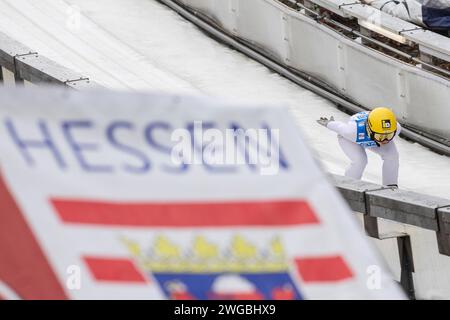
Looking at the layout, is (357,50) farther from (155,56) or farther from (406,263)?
→ (406,263)

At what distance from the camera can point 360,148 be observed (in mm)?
11875

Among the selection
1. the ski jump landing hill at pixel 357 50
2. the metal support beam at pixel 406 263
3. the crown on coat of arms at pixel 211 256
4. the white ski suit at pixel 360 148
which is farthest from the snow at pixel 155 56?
the crown on coat of arms at pixel 211 256

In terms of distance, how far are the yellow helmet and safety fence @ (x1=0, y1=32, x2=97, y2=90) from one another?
245 centimetres

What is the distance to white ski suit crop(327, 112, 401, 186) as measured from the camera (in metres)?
11.7

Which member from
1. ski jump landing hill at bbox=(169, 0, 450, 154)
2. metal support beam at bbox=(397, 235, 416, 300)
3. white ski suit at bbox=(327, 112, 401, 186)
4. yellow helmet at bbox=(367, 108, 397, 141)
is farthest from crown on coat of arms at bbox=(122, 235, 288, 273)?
ski jump landing hill at bbox=(169, 0, 450, 154)

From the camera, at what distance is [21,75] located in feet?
34.6

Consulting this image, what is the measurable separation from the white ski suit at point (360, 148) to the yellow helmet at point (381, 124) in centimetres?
15

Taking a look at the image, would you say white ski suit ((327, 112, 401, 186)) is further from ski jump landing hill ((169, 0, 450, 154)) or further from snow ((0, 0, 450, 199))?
ski jump landing hill ((169, 0, 450, 154))

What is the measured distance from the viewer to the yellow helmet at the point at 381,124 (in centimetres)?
1138

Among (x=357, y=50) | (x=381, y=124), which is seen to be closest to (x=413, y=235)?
(x=381, y=124)

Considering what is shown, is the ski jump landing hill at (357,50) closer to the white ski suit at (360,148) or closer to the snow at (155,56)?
the snow at (155,56)

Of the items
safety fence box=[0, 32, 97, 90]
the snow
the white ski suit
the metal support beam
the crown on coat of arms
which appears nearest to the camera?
the crown on coat of arms

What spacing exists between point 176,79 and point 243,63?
0.85 meters
